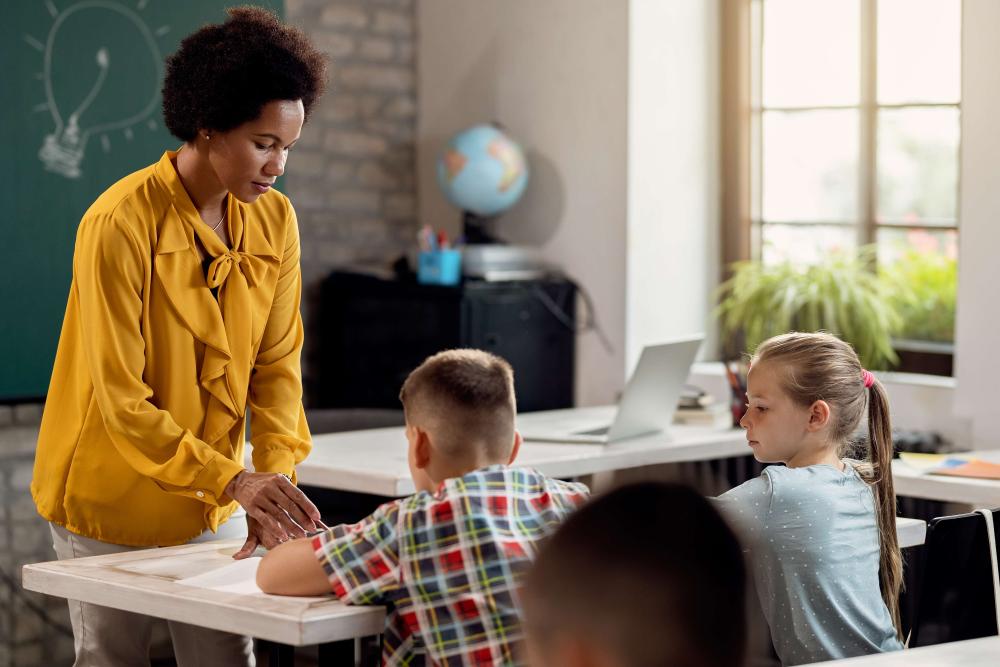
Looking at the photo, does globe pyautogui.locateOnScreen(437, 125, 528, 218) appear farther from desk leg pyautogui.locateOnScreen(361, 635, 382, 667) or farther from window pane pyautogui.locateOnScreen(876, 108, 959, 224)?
desk leg pyautogui.locateOnScreen(361, 635, 382, 667)

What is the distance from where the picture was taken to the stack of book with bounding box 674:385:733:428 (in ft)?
13.5

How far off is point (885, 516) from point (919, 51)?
9.14 ft

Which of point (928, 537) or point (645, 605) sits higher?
point (645, 605)

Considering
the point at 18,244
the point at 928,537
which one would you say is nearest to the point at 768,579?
the point at 928,537

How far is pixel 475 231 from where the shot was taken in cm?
531

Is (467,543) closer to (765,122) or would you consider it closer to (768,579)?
(768,579)

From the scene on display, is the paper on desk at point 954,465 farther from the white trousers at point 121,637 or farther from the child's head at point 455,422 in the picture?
the white trousers at point 121,637

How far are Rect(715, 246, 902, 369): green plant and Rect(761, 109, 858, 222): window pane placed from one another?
0.72ft

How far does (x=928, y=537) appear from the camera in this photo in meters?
2.48

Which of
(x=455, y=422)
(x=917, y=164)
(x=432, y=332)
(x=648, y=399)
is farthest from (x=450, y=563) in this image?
(x=917, y=164)

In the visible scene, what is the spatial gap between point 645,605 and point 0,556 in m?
3.81

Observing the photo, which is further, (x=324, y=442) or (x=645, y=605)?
(x=324, y=442)

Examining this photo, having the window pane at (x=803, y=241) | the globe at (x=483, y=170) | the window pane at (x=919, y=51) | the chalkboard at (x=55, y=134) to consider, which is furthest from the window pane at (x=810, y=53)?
the chalkboard at (x=55, y=134)

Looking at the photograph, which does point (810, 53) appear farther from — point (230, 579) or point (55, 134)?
point (230, 579)
